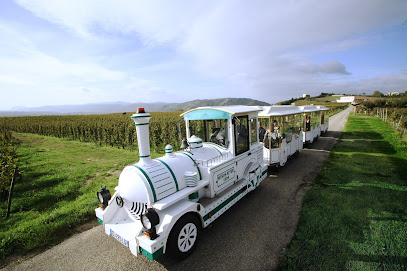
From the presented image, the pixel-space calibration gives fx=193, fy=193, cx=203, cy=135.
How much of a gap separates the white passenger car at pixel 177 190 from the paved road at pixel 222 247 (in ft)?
1.57

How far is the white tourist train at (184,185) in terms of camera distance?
348cm

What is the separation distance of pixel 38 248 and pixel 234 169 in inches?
193

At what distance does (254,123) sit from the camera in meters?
6.27

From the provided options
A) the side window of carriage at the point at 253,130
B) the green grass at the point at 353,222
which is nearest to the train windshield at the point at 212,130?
the side window of carriage at the point at 253,130

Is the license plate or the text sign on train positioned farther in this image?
the text sign on train

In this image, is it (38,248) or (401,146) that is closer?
(38,248)

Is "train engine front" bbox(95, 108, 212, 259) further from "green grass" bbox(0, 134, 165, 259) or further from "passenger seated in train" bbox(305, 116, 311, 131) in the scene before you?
"passenger seated in train" bbox(305, 116, 311, 131)

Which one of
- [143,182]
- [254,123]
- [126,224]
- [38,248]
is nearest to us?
[143,182]

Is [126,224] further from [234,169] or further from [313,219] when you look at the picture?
[313,219]

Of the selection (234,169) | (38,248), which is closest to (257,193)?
(234,169)

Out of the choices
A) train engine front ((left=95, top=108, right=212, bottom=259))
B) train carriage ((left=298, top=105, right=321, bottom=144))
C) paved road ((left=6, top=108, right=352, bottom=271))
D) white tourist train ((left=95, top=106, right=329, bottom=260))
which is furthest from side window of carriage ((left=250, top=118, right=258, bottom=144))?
train carriage ((left=298, top=105, right=321, bottom=144))

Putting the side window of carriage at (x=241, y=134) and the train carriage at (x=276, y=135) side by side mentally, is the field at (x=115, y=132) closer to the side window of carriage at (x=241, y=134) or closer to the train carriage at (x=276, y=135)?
the train carriage at (x=276, y=135)

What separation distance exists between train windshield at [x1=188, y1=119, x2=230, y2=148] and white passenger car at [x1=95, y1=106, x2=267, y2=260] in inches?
1.3

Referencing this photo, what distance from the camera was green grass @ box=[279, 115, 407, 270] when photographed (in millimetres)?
3586
